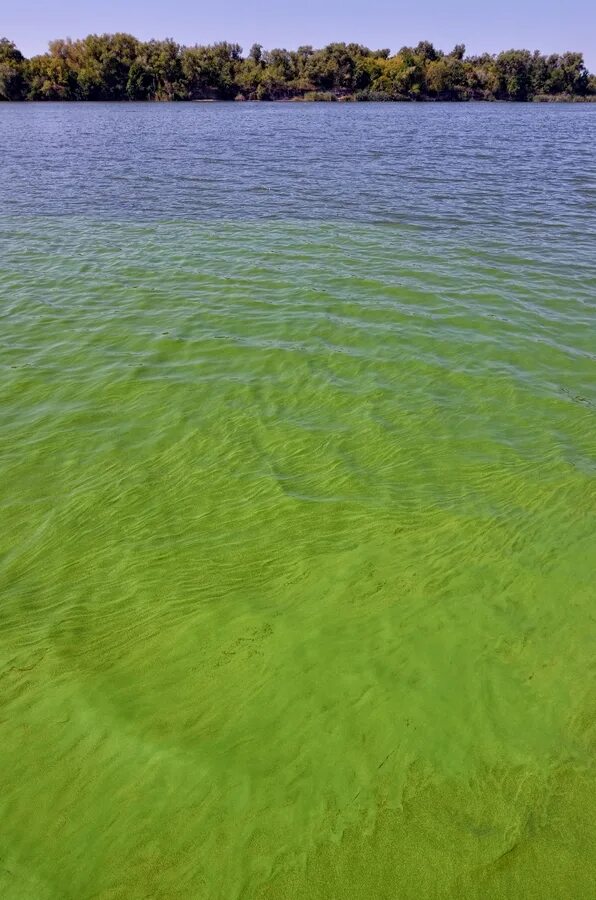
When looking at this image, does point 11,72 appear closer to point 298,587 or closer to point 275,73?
point 275,73

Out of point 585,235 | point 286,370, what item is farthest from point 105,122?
point 286,370

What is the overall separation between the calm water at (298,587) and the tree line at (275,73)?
97.1m

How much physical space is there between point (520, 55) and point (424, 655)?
132 metres

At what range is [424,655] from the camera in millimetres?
4055

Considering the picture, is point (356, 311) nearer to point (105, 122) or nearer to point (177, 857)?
point (177, 857)

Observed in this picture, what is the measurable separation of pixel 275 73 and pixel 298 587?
11922cm

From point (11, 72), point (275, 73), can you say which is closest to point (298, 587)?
point (11, 72)

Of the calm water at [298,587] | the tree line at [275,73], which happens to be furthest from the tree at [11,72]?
the calm water at [298,587]

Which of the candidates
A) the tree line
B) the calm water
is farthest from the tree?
the calm water

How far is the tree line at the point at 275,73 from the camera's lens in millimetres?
87688

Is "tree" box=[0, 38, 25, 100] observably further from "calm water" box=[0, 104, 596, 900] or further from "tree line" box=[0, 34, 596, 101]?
"calm water" box=[0, 104, 596, 900]

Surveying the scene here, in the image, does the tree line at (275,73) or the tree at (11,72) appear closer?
the tree at (11,72)

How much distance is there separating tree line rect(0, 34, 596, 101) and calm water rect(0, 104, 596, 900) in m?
97.1

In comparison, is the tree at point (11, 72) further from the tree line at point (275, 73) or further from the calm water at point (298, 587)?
the calm water at point (298, 587)
